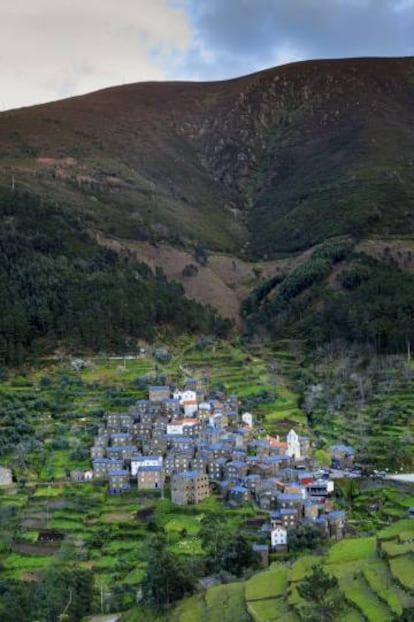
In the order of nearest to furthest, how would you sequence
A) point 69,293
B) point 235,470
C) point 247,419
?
point 235,470
point 247,419
point 69,293

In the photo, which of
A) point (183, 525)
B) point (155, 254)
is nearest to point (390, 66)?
point (155, 254)


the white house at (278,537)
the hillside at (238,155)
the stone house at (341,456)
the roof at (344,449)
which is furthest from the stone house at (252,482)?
the hillside at (238,155)

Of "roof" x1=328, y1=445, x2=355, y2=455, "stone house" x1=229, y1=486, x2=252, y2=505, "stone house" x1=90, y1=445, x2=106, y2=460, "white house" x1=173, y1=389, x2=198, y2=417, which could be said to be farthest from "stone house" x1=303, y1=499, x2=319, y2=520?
"white house" x1=173, y1=389, x2=198, y2=417

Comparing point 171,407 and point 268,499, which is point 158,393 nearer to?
point 171,407

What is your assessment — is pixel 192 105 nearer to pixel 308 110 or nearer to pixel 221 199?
pixel 308 110

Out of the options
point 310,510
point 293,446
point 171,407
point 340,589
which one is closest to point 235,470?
point 293,446

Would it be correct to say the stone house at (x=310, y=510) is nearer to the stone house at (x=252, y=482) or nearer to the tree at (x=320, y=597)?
the stone house at (x=252, y=482)
